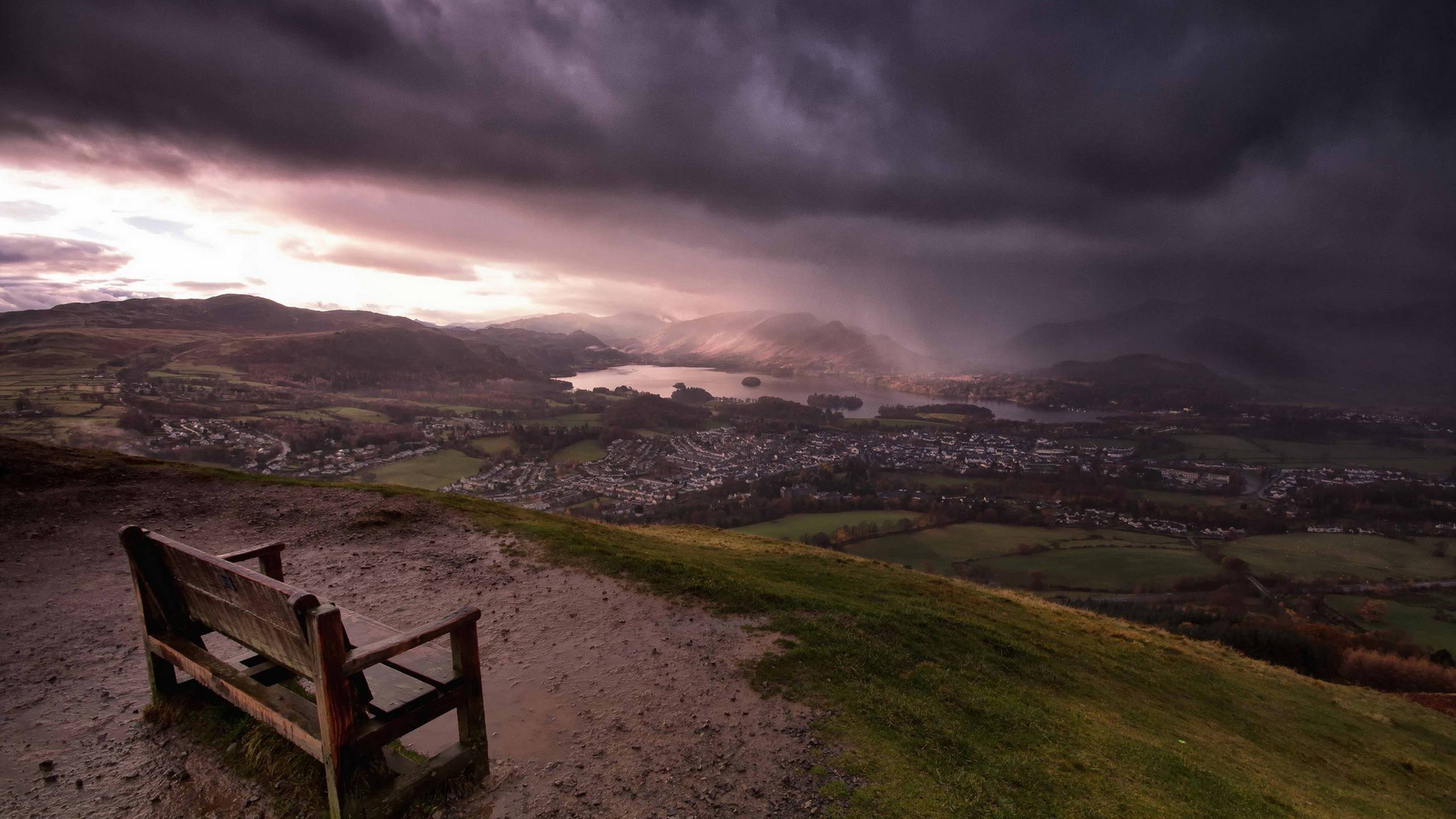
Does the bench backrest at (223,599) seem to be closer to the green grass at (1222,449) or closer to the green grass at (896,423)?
the green grass at (896,423)

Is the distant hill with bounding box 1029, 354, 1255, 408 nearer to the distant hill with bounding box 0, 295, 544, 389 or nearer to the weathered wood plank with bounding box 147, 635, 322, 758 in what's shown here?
the distant hill with bounding box 0, 295, 544, 389

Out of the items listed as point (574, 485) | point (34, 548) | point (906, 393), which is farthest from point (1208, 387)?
point (34, 548)

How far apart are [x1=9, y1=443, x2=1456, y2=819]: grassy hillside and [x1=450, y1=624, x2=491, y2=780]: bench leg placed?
3.41 metres

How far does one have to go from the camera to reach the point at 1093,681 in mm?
9789

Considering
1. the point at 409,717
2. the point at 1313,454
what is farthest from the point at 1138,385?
the point at 409,717

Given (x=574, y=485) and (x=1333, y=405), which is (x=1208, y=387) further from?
(x=574, y=485)

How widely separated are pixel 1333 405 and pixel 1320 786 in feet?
639

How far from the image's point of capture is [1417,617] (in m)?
32.0

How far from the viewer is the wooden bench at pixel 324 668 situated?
350cm

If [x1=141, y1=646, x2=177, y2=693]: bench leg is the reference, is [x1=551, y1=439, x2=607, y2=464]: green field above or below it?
below

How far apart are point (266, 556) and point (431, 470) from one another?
4401 centimetres

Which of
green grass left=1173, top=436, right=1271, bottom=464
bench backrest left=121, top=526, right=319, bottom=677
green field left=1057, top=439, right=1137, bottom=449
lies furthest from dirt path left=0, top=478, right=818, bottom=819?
green grass left=1173, top=436, right=1271, bottom=464

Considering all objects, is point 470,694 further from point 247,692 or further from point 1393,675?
point 1393,675

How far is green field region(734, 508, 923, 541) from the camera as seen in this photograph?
4019 centimetres
